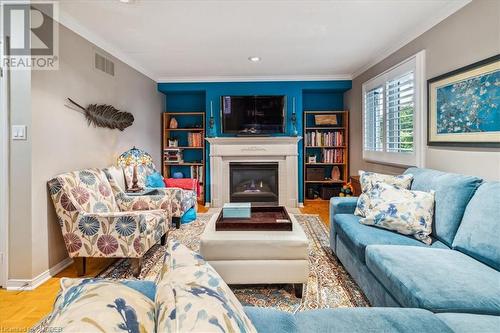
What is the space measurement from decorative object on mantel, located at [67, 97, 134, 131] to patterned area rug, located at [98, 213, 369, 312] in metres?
1.59

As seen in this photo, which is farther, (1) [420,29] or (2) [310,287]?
(1) [420,29]

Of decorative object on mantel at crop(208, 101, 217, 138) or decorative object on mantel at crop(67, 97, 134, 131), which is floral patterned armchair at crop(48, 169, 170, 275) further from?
decorative object on mantel at crop(208, 101, 217, 138)

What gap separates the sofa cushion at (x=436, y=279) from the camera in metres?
1.27

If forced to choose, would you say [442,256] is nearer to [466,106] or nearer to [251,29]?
[466,106]

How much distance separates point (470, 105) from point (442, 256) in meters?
1.40

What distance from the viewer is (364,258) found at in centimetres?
201

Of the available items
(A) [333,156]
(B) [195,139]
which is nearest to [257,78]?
(B) [195,139]

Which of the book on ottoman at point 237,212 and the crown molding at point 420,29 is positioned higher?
the crown molding at point 420,29

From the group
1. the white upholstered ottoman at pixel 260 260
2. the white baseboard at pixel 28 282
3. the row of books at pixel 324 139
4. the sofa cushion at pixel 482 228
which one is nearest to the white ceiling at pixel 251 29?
the row of books at pixel 324 139

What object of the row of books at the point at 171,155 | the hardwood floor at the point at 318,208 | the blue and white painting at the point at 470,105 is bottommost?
the hardwood floor at the point at 318,208

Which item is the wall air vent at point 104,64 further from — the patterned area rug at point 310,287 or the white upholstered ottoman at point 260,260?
the white upholstered ottoman at point 260,260

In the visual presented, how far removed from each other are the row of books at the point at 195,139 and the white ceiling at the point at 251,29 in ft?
4.64

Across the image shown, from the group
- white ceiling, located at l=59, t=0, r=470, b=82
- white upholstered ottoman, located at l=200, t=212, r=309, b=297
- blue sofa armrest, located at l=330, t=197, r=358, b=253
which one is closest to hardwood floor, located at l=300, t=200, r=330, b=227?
blue sofa armrest, located at l=330, t=197, r=358, b=253

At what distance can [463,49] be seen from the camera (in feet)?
8.04
